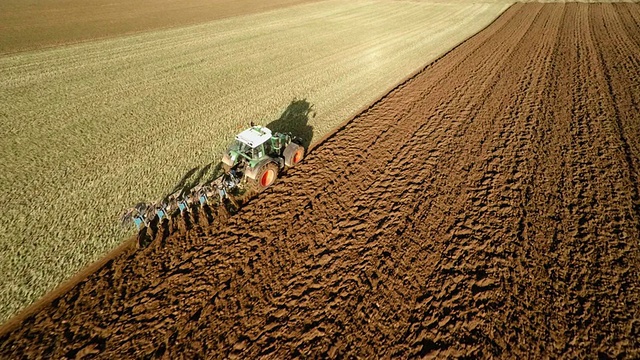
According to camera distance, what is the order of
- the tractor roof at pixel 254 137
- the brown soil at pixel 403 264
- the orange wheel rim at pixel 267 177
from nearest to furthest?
the brown soil at pixel 403 264, the tractor roof at pixel 254 137, the orange wheel rim at pixel 267 177

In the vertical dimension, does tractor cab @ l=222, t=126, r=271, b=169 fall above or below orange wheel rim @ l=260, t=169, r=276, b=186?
above

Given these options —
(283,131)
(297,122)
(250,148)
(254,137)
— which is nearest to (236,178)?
(250,148)

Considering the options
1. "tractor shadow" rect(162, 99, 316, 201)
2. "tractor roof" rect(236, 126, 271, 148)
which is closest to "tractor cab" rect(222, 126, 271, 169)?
"tractor roof" rect(236, 126, 271, 148)

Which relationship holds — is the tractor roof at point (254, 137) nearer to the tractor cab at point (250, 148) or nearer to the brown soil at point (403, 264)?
the tractor cab at point (250, 148)

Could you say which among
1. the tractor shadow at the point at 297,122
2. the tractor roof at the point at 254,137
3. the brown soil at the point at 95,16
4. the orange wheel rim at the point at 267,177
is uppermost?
the brown soil at the point at 95,16

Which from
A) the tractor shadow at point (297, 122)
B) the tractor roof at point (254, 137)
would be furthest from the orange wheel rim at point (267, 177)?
the tractor shadow at point (297, 122)

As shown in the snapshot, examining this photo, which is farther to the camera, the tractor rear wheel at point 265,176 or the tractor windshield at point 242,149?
the tractor windshield at point 242,149

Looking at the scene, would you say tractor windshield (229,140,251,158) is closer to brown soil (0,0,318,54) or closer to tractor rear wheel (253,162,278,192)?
tractor rear wheel (253,162,278,192)
